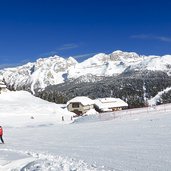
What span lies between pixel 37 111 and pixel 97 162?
6859 cm

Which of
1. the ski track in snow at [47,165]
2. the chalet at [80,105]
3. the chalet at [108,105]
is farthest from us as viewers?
the chalet at [108,105]

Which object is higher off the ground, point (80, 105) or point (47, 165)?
point (80, 105)

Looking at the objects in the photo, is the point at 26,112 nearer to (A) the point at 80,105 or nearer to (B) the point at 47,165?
(A) the point at 80,105

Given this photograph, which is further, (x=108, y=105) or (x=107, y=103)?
(x=107, y=103)

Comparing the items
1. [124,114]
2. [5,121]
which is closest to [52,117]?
[5,121]

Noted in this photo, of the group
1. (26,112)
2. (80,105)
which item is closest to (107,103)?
(80,105)

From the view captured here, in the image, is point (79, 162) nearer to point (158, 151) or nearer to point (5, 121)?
point (158, 151)

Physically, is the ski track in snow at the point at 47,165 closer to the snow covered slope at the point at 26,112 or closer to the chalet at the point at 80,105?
the snow covered slope at the point at 26,112

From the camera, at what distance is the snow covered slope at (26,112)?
72000 millimetres

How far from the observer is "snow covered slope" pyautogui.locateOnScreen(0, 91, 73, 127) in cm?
7200

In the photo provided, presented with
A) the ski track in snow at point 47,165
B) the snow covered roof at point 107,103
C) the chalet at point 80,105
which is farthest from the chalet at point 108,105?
the ski track in snow at point 47,165

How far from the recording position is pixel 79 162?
18750 millimetres

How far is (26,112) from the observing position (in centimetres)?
8338

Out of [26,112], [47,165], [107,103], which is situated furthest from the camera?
[107,103]
